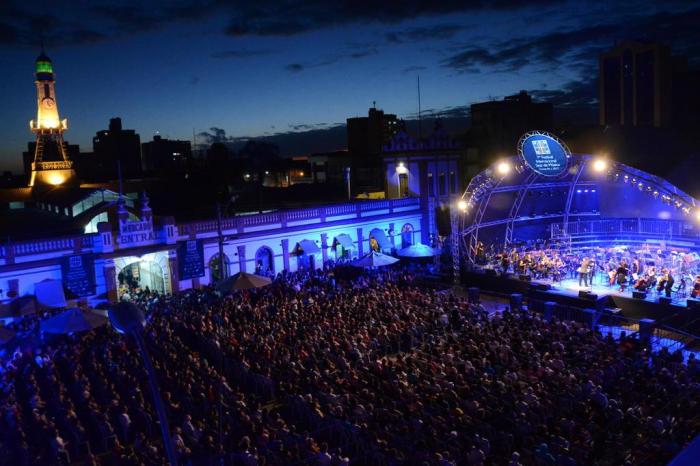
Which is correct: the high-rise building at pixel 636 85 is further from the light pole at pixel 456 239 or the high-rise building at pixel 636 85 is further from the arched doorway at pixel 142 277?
the arched doorway at pixel 142 277

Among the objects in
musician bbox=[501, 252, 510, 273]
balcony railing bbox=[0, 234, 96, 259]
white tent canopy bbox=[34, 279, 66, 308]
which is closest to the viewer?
balcony railing bbox=[0, 234, 96, 259]

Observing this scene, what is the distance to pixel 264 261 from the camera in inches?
1341

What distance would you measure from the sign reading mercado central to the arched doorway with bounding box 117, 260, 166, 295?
61.5 ft

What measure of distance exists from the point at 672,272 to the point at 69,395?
26.1 metres

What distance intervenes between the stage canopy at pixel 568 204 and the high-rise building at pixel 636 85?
105ft

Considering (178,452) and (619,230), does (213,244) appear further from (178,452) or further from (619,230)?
(619,230)

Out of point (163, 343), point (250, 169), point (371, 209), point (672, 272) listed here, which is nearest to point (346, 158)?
point (250, 169)

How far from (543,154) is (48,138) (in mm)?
33491

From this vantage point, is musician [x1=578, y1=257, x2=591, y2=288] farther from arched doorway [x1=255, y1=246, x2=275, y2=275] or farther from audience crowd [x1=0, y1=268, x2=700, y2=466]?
arched doorway [x1=255, y1=246, x2=275, y2=275]

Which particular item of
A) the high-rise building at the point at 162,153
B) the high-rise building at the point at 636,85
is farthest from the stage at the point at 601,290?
the high-rise building at the point at 162,153

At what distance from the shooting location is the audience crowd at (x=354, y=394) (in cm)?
1305

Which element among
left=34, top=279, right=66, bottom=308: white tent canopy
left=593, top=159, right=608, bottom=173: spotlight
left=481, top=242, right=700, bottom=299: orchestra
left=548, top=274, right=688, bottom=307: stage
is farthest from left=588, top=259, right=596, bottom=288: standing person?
left=34, top=279, right=66, bottom=308: white tent canopy

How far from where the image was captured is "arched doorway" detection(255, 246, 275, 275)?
1321 inches

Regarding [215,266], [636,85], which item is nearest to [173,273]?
[215,266]
